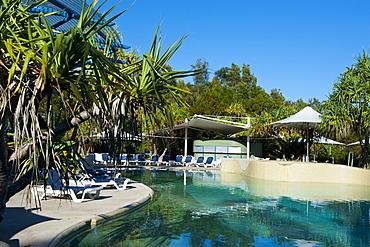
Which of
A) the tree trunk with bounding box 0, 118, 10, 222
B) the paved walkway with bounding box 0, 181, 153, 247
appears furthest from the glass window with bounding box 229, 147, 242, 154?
the tree trunk with bounding box 0, 118, 10, 222

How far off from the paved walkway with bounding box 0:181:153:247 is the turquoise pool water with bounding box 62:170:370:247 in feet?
0.87

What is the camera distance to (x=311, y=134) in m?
26.0

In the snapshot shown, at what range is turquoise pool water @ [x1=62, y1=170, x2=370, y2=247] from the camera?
719 cm

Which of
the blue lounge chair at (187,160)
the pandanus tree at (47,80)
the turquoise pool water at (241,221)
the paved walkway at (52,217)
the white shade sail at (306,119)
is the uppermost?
the white shade sail at (306,119)

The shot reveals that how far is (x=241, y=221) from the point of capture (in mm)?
8992

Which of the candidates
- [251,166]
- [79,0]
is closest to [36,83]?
[79,0]

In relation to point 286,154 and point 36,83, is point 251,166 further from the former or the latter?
point 36,83

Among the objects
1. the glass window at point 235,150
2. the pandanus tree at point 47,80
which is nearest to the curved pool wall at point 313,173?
A: the glass window at point 235,150

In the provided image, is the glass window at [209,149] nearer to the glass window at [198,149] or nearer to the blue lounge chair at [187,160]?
the glass window at [198,149]

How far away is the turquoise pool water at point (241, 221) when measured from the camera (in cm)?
719

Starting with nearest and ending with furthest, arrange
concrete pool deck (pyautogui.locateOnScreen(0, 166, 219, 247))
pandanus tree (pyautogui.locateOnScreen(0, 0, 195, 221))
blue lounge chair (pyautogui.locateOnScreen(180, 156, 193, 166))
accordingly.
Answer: pandanus tree (pyautogui.locateOnScreen(0, 0, 195, 221))
concrete pool deck (pyautogui.locateOnScreen(0, 166, 219, 247))
blue lounge chair (pyautogui.locateOnScreen(180, 156, 193, 166))

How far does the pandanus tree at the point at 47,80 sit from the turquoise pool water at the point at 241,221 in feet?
9.27

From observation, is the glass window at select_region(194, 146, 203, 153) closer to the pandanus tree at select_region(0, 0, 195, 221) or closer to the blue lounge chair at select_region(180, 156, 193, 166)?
the blue lounge chair at select_region(180, 156, 193, 166)

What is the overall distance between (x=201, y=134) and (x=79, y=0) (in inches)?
924
